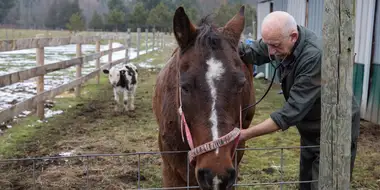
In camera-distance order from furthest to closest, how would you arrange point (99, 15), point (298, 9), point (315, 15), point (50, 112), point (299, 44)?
point (99, 15) < point (298, 9) < point (315, 15) < point (50, 112) < point (299, 44)

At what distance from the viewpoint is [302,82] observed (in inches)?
103

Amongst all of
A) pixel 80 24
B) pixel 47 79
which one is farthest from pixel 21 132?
pixel 80 24

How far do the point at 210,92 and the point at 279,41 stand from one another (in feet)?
2.49

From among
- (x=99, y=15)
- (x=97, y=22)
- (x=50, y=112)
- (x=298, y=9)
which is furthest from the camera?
(x=99, y=15)

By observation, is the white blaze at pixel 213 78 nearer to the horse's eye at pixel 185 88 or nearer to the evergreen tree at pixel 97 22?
the horse's eye at pixel 185 88

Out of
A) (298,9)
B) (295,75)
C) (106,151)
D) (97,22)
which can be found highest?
(97,22)

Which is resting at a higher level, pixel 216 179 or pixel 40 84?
pixel 216 179

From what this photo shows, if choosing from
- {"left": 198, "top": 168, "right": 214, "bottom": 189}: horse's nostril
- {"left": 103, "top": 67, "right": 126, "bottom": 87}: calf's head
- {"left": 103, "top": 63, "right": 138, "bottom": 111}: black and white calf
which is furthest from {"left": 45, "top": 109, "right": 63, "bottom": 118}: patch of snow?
{"left": 198, "top": 168, "right": 214, "bottom": 189}: horse's nostril

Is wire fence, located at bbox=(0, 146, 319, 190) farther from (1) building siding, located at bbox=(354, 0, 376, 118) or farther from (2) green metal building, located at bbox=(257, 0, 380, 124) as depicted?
(1) building siding, located at bbox=(354, 0, 376, 118)

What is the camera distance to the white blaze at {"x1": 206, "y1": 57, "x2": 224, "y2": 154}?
2.24 metres

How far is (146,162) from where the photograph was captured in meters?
5.66

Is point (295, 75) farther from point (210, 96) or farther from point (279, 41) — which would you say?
point (210, 96)

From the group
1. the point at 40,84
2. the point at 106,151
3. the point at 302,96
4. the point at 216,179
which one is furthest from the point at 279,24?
the point at 40,84

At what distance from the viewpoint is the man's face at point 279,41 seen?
8.81 feet
